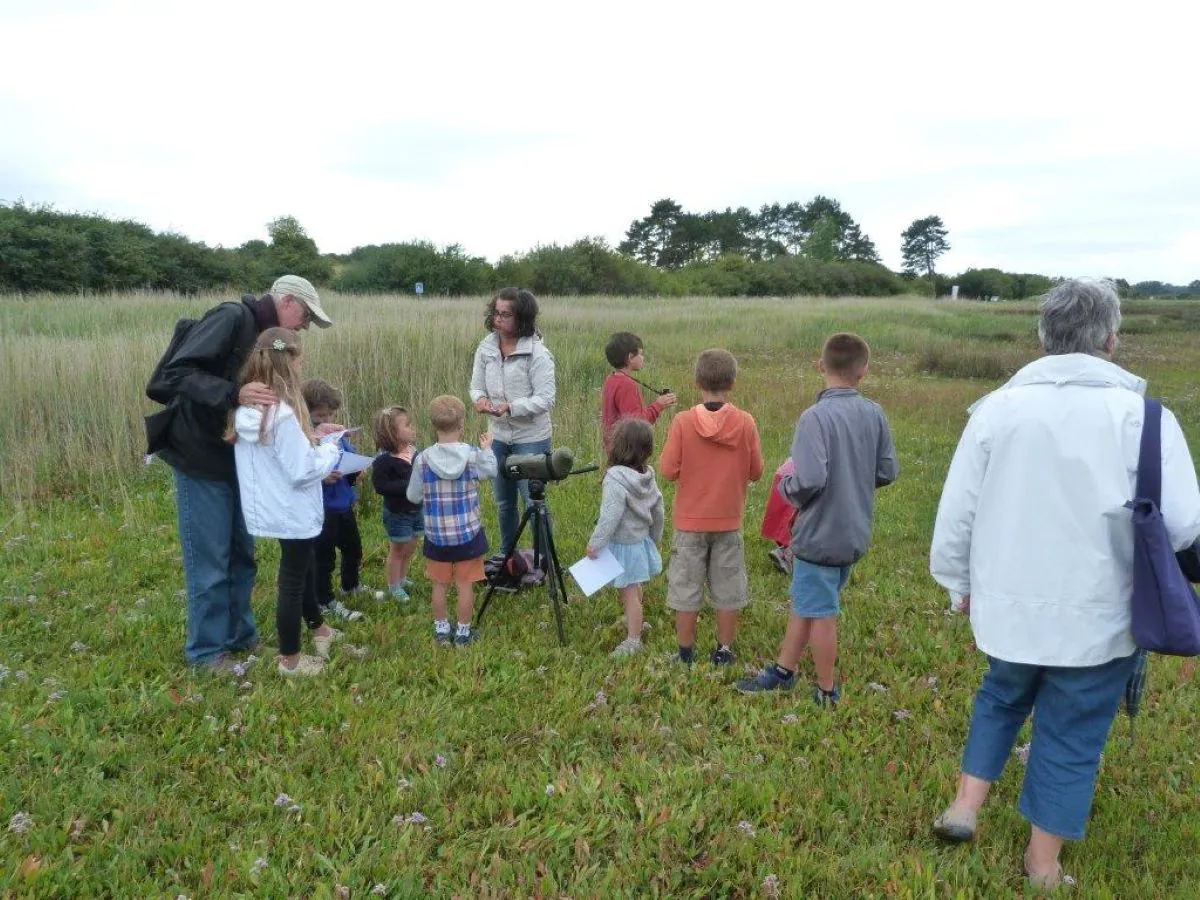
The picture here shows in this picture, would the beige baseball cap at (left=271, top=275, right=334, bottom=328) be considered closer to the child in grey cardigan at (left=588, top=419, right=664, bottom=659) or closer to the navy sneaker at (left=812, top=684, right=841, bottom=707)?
the child in grey cardigan at (left=588, top=419, right=664, bottom=659)

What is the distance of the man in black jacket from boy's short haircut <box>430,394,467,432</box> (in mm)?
701

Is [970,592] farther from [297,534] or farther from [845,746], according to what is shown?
[297,534]

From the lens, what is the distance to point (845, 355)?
361 centimetres

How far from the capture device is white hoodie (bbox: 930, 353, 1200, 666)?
2.39 metres

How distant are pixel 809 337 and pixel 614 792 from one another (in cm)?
2041

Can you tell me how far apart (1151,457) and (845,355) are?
143cm

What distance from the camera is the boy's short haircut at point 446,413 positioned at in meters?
4.25

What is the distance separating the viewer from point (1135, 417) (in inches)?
94.5

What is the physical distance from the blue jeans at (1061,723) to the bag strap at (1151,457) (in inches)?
22.0

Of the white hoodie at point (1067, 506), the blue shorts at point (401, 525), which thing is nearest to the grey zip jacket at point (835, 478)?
the white hoodie at point (1067, 506)

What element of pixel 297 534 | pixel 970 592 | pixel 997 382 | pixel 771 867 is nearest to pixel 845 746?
pixel 771 867

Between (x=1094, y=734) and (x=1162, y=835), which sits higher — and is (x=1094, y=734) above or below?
above

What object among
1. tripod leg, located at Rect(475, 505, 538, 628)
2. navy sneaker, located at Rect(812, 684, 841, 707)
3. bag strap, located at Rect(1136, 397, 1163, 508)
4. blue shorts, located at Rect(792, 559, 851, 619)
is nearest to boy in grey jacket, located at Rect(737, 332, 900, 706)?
blue shorts, located at Rect(792, 559, 851, 619)

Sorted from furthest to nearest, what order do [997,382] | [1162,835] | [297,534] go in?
[997,382]
[297,534]
[1162,835]
